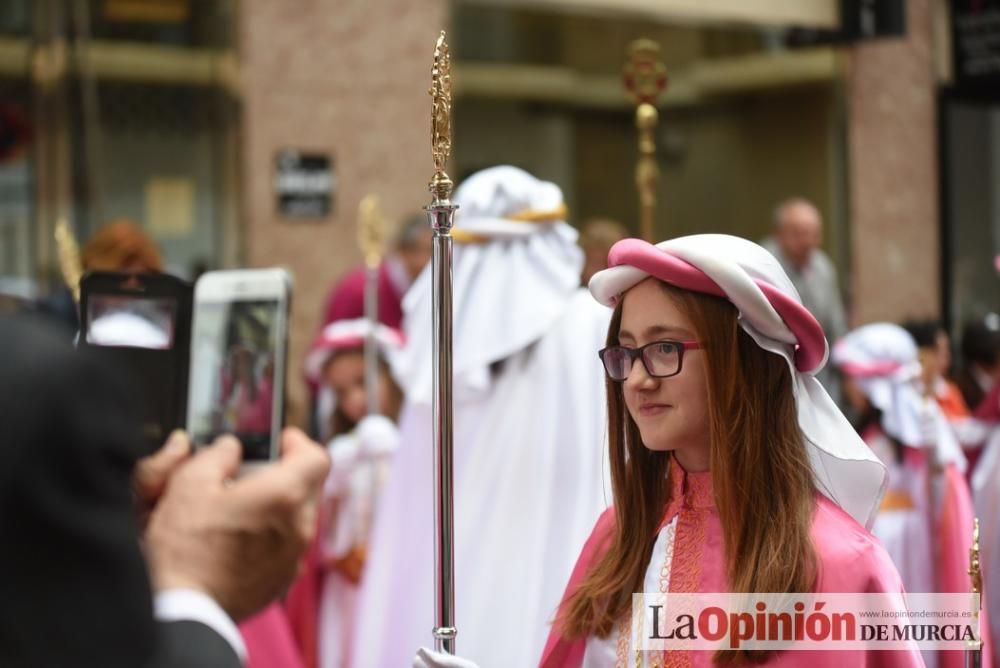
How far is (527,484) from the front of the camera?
17.7 feet

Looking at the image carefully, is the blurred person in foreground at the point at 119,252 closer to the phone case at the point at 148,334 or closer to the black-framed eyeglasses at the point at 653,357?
the black-framed eyeglasses at the point at 653,357

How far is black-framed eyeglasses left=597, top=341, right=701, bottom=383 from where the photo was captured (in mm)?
3021

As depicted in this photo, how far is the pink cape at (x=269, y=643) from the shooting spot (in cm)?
502

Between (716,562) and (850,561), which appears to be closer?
(850,561)

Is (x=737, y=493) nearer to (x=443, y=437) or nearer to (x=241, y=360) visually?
(x=443, y=437)

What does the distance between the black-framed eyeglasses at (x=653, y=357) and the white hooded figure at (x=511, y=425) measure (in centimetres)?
200

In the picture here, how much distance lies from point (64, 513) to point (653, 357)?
1.75 metres

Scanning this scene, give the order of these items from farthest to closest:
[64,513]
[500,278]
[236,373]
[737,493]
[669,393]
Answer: [500,278], [669,393], [737,493], [236,373], [64,513]

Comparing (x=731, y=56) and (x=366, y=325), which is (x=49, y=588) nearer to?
(x=366, y=325)

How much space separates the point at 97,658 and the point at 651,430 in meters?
1.69

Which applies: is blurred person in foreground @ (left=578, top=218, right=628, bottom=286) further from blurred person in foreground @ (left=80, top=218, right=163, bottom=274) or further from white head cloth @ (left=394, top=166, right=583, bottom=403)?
white head cloth @ (left=394, top=166, right=583, bottom=403)

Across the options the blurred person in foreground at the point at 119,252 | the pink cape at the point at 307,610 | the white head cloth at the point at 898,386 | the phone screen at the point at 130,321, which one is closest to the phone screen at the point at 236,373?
the phone screen at the point at 130,321

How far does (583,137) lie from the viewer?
1237 cm

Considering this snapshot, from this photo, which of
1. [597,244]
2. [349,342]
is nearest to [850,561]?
[349,342]
